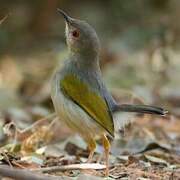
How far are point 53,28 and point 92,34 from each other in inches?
259

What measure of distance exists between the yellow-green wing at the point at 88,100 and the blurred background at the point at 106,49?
5.70ft

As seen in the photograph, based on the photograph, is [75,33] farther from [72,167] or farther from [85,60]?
[72,167]

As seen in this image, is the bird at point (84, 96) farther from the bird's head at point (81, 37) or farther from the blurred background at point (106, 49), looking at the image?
the blurred background at point (106, 49)

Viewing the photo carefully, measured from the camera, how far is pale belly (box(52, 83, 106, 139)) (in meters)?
4.46

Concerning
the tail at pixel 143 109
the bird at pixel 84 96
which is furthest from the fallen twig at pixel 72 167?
the tail at pixel 143 109

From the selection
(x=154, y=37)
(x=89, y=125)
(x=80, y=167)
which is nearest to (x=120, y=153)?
(x=89, y=125)

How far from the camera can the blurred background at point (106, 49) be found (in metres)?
7.59

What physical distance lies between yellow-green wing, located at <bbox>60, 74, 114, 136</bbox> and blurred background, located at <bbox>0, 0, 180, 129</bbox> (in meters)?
1.74

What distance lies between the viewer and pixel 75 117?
176 inches

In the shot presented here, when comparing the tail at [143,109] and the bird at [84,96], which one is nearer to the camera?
the tail at [143,109]

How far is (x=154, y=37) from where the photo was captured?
913cm

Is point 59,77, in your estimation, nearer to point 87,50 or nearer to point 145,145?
point 87,50

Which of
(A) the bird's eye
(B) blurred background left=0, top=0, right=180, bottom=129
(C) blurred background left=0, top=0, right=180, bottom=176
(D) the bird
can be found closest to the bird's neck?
(D) the bird

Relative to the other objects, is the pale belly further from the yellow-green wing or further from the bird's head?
the bird's head
